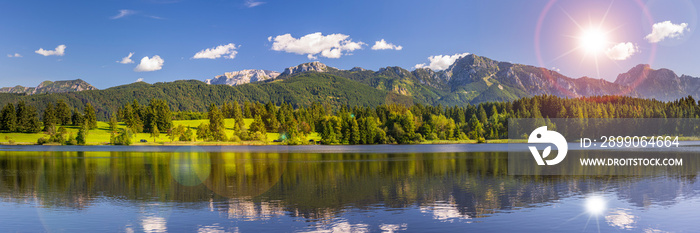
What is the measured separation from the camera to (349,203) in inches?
1476

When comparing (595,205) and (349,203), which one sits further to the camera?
(349,203)

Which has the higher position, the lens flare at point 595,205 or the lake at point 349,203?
the lake at point 349,203

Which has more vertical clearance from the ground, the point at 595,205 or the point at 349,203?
the point at 349,203

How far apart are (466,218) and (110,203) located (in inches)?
1124

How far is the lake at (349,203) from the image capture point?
2916 centimetres

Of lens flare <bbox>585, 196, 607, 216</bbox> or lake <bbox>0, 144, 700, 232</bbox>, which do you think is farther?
lens flare <bbox>585, 196, 607, 216</bbox>

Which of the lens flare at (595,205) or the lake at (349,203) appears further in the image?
the lens flare at (595,205)

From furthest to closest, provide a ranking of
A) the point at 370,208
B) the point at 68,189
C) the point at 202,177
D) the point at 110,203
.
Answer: the point at 202,177
the point at 68,189
the point at 110,203
the point at 370,208

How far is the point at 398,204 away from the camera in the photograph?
36.9m

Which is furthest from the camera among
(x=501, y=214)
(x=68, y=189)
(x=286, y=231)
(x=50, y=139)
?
(x=50, y=139)

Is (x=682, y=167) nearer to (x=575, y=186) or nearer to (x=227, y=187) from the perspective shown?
(x=575, y=186)

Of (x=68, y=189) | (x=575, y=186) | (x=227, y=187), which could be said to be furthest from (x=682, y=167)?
(x=68, y=189)

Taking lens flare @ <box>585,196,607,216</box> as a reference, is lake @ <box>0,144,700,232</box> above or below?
above

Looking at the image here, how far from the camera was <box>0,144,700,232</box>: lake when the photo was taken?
95.7 ft
